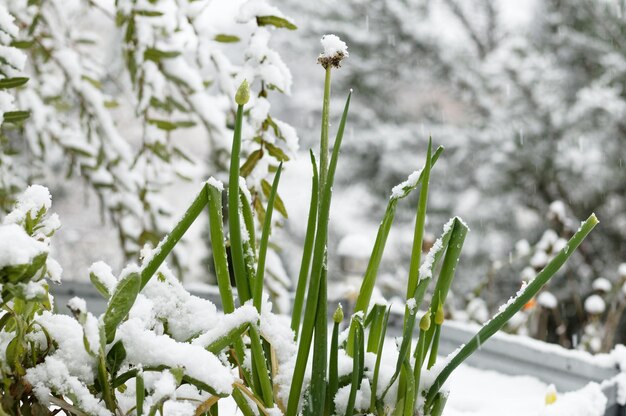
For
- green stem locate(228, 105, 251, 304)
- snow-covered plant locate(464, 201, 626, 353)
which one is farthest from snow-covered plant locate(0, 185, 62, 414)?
snow-covered plant locate(464, 201, 626, 353)

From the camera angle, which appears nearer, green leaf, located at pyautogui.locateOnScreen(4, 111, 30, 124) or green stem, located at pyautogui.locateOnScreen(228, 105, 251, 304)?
green stem, located at pyautogui.locateOnScreen(228, 105, 251, 304)

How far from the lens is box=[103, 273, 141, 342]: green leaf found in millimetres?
337

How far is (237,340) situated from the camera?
0.41 m

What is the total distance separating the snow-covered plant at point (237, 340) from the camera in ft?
1.13

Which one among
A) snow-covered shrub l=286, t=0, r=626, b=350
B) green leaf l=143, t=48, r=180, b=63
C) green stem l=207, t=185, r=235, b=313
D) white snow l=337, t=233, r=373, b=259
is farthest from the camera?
snow-covered shrub l=286, t=0, r=626, b=350

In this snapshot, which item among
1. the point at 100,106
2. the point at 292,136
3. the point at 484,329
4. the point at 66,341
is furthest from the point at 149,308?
the point at 100,106

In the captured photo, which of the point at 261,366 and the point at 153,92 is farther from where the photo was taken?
the point at 153,92

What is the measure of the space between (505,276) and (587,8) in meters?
1.53

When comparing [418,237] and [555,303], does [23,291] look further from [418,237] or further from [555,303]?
[555,303]

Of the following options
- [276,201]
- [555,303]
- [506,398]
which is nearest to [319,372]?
[276,201]

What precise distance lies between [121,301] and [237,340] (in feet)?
0.30

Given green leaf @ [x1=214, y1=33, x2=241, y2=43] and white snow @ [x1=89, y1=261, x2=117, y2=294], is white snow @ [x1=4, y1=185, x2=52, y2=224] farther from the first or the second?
green leaf @ [x1=214, y1=33, x2=241, y2=43]

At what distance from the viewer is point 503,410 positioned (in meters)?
0.67

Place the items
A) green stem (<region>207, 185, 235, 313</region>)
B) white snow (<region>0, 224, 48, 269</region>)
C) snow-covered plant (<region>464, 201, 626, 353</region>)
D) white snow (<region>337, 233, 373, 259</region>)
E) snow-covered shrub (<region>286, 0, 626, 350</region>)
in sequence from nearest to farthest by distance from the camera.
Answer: white snow (<region>0, 224, 48, 269</region>) → green stem (<region>207, 185, 235, 313</region>) → snow-covered plant (<region>464, 201, 626, 353</region>) → white snow (<region>337, 233, 373, 259</region>) → snow-covered shrub (<region>286, 0, 626, 350</region>)
